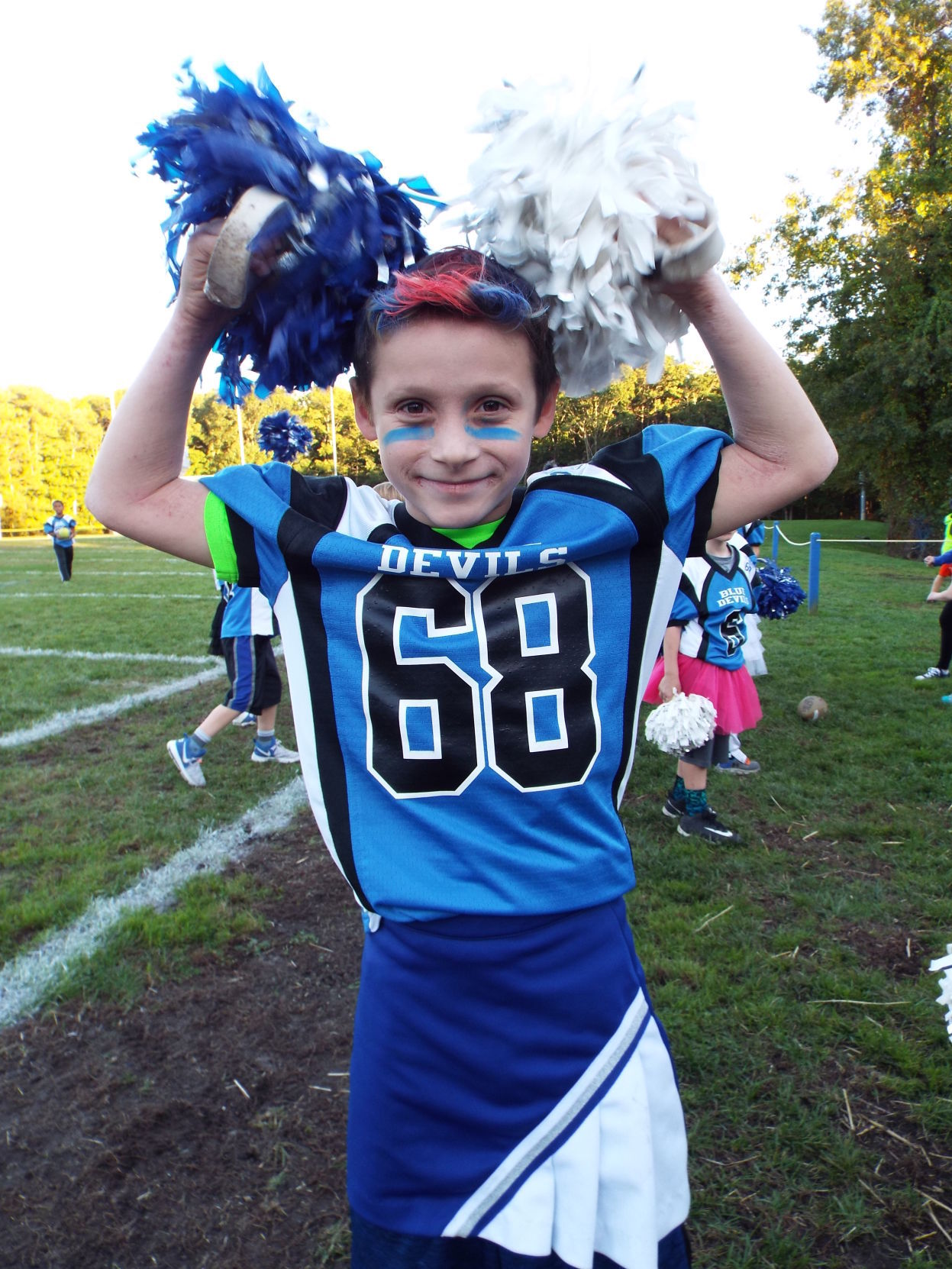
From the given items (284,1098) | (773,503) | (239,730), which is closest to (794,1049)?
(284,1098)

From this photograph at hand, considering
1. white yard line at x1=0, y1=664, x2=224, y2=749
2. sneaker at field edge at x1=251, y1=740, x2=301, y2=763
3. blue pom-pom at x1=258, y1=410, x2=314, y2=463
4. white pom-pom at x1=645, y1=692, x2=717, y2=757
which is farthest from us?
blue pom-pom at x1=258, y1=410, x2=314, y2=463

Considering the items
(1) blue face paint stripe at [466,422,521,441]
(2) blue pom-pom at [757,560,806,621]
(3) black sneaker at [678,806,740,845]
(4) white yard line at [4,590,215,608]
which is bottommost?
(3) black sneaker at [678,806,740,845]

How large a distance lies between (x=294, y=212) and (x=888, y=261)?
77.2ft

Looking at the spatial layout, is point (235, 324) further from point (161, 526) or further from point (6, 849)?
point (6, 849)

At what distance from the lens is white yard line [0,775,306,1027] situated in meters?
3.25

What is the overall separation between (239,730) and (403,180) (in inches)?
241

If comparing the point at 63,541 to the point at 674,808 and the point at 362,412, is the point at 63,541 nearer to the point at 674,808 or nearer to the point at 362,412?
the point at 674,808

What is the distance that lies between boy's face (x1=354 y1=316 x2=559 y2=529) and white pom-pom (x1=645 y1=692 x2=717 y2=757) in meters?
3.35

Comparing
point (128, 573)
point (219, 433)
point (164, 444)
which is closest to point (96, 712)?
point (164, 444)

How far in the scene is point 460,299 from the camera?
1313 millimetres

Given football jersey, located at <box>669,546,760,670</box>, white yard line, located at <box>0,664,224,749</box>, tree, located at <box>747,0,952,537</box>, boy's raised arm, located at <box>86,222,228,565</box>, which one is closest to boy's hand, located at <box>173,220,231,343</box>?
boy's raised arm, located at <box>86,222,228,565</box>

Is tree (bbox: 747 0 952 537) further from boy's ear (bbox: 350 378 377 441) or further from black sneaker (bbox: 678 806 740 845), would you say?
boy's ear (bbox: 350 378 377 441)

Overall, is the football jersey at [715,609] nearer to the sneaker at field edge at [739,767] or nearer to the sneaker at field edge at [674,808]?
the sneaker at field edge at [674,808]

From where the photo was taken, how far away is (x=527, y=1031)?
1.35 m
